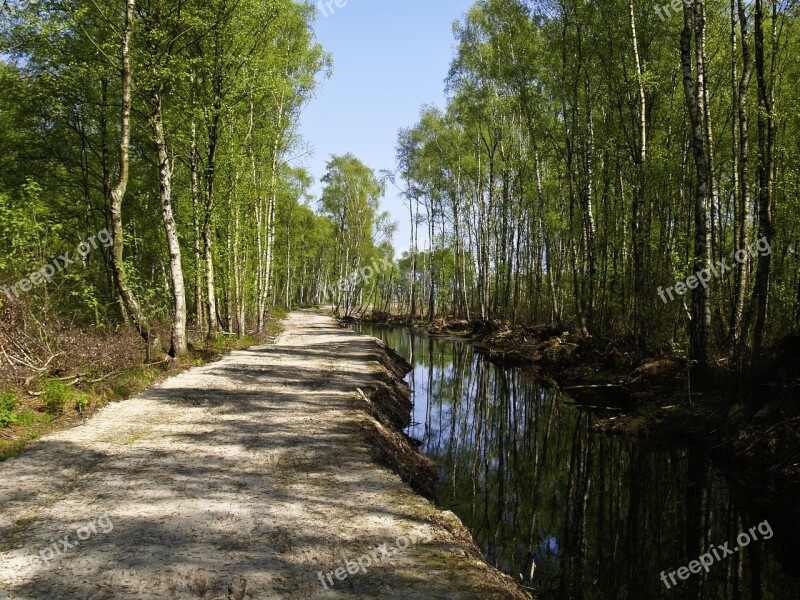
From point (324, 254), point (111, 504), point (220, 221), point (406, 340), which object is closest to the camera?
point (111, 504)

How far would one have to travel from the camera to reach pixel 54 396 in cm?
782

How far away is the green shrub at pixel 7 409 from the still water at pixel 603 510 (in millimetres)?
6748

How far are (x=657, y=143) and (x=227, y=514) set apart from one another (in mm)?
19559

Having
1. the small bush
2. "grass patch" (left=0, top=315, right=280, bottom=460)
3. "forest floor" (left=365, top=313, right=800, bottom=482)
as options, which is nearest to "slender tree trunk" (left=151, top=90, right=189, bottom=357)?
"grass patch" (left=0, top=315, right=280, bottom=460)

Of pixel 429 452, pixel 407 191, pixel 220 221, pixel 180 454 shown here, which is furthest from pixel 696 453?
pixel 407 191

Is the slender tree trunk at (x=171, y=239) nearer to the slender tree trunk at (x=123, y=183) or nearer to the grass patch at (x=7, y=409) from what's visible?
the slender tree trunk at (x=123, y=183)

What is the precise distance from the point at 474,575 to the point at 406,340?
30045 millimetres

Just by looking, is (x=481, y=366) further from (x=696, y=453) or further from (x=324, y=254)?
(x=324, y=254)

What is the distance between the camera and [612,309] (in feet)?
65.9

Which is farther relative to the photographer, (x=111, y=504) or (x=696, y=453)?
(x=696, y=453)

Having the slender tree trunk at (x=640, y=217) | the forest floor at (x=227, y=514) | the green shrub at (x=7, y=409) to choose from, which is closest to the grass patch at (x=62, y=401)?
the green shrub at (x=7, y=409)

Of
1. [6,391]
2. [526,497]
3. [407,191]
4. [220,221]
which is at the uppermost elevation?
[407,191]

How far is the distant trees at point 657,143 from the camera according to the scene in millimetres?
11008

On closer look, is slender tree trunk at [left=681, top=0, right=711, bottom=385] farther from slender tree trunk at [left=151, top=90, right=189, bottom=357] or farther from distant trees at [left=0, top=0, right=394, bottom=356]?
slender tree trunk at [left=151, top=90, right=189, bottom=357]
